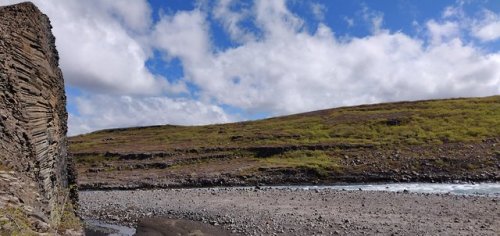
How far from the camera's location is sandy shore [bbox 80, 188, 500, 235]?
31281mm

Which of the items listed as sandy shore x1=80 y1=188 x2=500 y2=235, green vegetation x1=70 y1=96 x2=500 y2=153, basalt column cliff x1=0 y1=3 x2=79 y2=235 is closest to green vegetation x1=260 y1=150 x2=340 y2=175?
green vegetation x1=70 y1=96 x2=500 y2=153

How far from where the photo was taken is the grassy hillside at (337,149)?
76.6m

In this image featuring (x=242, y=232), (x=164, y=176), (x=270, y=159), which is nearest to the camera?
(x=242, y=232)

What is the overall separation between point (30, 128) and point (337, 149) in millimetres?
76725

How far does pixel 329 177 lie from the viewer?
243 ft

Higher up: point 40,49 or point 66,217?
point 40,49

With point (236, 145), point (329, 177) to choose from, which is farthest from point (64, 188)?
point (236, 145)

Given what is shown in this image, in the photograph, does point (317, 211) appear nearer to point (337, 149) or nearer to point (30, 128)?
point (30, 128)

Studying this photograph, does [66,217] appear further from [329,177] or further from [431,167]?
[431,167]

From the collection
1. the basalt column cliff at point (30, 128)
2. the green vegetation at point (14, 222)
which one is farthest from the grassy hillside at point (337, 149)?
the green vegetation at point (14, 222)

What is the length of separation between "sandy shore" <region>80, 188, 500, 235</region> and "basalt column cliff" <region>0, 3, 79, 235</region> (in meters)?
14.0

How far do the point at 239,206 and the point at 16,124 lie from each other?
28.1 meters

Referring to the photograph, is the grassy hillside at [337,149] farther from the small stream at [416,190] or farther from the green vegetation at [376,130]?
the small stream at [416,190]

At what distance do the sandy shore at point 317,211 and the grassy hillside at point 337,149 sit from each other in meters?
23.2
